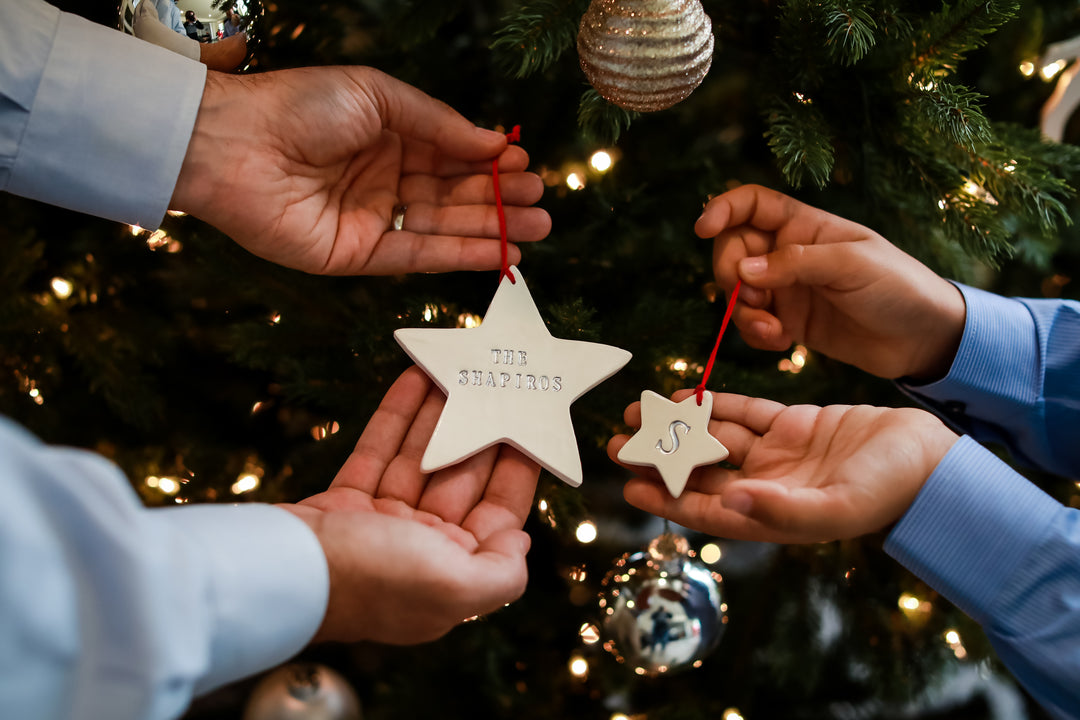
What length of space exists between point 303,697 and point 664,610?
658 mm

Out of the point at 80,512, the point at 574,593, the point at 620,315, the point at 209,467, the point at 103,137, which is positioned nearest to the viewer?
the point at 80,512

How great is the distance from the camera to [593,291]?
115 cm

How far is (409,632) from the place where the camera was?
835 mm

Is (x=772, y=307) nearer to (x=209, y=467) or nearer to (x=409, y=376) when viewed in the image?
(x=409, y=376)

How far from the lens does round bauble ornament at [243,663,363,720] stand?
1263mm

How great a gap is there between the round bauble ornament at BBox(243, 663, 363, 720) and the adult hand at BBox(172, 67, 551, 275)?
71cm

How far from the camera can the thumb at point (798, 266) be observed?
1018mm

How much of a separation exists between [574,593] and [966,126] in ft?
3.27

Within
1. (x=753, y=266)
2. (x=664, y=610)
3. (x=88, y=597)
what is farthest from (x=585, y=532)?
(x=88, y=597)

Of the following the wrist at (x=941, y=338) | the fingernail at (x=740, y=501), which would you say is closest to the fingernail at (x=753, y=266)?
the wrist at (x=941, y=338)

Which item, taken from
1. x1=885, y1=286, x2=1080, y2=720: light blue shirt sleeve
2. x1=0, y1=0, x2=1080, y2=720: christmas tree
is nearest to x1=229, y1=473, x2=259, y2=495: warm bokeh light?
x1=0, y1=0, x2=1080, y2=720: christmas tree

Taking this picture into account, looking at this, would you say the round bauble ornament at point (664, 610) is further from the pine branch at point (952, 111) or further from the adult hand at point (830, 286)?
the pine branch at point (952, 111)

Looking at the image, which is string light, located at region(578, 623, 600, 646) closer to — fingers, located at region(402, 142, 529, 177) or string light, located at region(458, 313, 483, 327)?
string light, located at region(458, 313, 483, 327)

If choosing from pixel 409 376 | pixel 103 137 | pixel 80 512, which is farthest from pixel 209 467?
pixel 80 512
